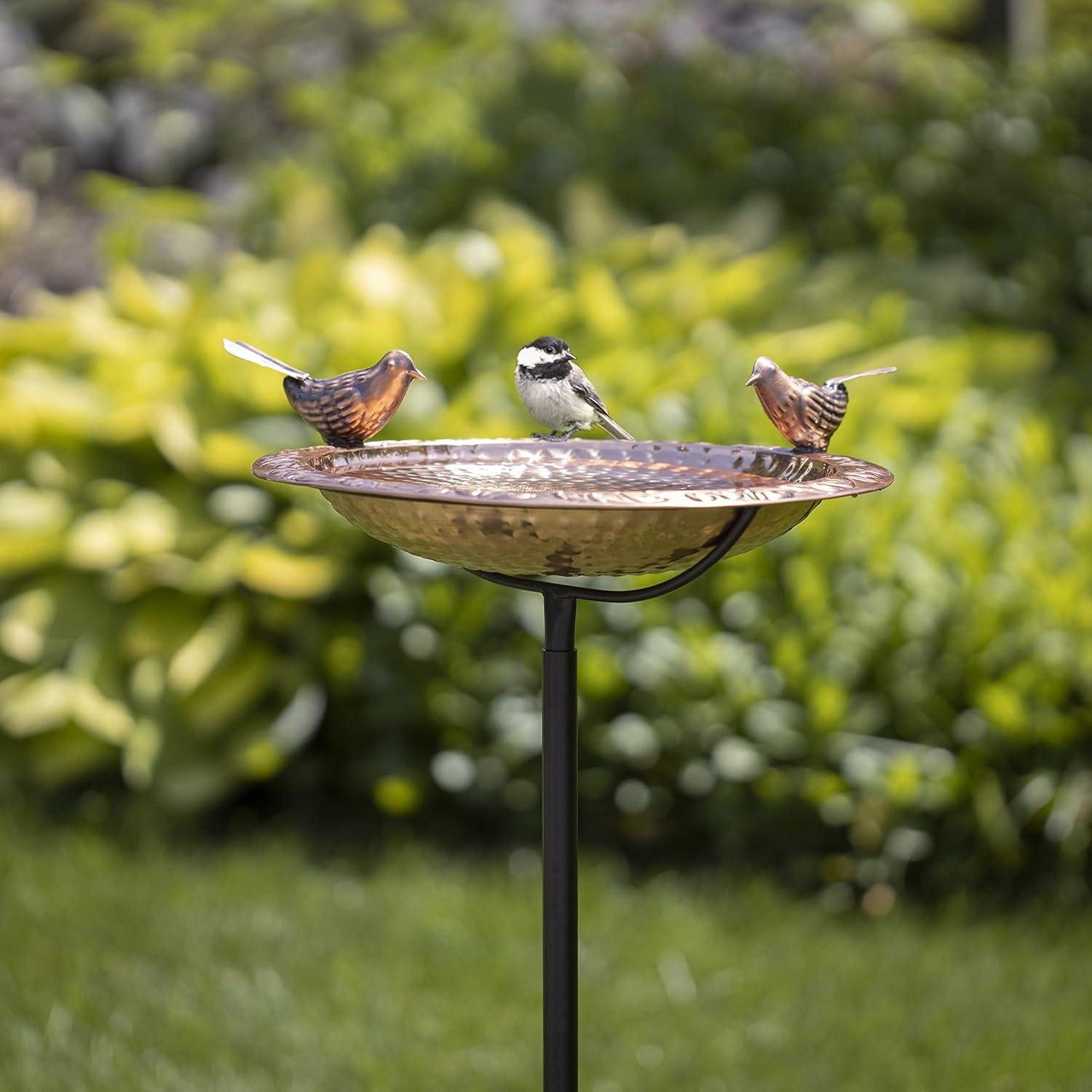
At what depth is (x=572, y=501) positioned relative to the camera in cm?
126

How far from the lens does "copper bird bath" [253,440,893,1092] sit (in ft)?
4.25

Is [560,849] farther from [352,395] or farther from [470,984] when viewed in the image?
[470,984]

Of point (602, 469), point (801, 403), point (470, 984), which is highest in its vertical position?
point (801, 403)

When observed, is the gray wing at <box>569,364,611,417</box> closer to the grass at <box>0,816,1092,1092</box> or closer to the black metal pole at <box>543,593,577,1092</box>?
the black metal pole at <box>543,593,577,1092</box>

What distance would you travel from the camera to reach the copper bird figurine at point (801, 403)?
1506 mm

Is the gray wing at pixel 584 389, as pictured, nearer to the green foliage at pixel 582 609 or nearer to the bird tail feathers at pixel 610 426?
the bird tail feathers at pixel 610 426

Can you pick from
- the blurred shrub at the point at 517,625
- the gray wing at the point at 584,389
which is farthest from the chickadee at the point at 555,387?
the blurred shrub at the point at 517,625

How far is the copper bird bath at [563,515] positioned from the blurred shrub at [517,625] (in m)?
1.41

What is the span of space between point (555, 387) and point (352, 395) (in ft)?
0.80

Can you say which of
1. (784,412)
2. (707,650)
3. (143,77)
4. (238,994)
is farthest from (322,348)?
(143,77)

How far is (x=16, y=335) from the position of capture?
12.7 ft

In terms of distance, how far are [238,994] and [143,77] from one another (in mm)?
6450

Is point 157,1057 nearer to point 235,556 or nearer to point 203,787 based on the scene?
point 203,787

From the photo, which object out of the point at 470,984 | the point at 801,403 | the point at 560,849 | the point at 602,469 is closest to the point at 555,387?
the point at 602,469
